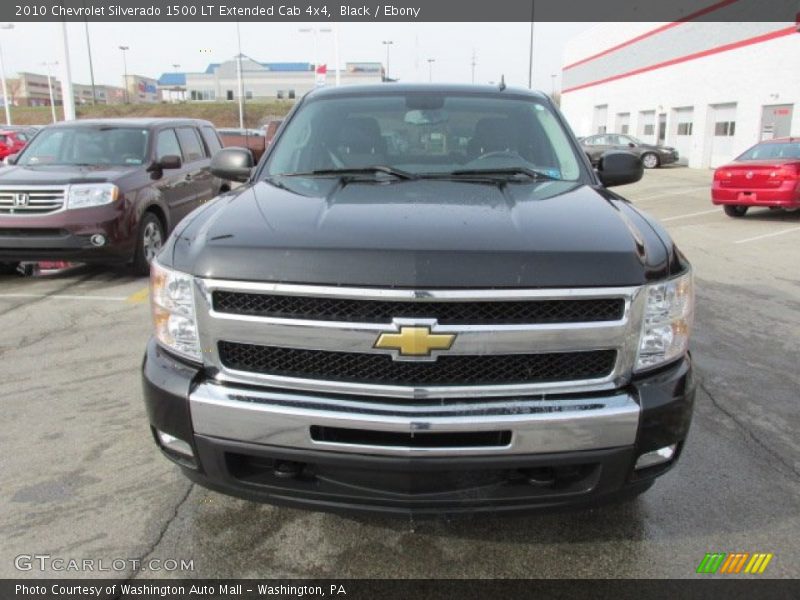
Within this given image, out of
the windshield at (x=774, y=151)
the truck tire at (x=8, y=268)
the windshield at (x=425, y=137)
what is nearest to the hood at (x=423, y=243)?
the windshield at (x=425, y=137)

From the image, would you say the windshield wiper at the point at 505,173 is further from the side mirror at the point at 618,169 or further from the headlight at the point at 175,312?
the headlight at the point at 175,312

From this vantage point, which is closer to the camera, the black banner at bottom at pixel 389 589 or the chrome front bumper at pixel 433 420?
the chrome front bumper at pixel 433 420

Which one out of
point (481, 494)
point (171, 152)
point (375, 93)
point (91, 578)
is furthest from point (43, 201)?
point (481, 494)

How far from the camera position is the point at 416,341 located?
2072 millimetres

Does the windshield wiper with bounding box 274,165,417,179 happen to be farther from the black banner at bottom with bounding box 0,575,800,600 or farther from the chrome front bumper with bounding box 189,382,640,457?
the black banner at bottom with bounding box 0,575,800,600

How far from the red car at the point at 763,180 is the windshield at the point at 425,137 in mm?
10419

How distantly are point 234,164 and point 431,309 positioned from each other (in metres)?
2.29

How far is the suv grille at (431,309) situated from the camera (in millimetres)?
2078

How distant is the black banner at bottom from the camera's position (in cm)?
238

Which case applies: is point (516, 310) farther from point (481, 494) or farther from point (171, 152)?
point (171, 152)

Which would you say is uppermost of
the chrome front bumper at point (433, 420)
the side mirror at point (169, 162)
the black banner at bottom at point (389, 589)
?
the side mirror at point (169, 162)

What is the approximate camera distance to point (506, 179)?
310 centimetres

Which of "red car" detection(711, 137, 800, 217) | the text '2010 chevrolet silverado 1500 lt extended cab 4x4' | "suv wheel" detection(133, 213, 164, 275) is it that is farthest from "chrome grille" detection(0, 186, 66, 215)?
"red car" detection(711, 137, 800, 217)

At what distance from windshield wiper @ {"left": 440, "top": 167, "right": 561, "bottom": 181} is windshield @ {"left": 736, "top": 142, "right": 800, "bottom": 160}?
11665mm
